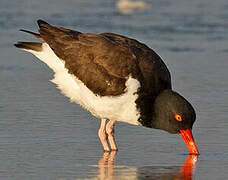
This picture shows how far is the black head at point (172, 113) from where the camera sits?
7.26 meters

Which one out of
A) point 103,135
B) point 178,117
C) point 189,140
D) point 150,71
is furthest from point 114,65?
point 189,140

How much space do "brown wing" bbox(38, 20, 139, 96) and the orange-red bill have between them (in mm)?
824

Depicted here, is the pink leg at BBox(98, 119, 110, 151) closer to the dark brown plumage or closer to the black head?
the dark brown plumage

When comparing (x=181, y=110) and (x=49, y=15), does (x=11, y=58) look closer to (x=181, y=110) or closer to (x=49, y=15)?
(x=49, y=15)

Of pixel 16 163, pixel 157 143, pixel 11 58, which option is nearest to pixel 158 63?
pixel 157 143

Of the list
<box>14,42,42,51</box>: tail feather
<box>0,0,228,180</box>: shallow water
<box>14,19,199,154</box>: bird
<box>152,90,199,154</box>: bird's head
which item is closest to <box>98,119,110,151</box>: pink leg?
<box>14,19,199,154</box>: bird

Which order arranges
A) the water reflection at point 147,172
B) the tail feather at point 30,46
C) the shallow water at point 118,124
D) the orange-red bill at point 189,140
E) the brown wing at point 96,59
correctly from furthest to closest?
the tail feather at point 30,46
the brown wing at point 96,59
the orange-red bill at point 189,140
the shallow water at point 118,124
the water reflection at point 147,172

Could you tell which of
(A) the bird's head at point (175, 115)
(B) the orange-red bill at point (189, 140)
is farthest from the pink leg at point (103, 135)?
(B) the orange-red bill at point (189, 140)

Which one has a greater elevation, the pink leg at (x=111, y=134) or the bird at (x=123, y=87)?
the bird at (x=123, y=87)

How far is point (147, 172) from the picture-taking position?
6559 mm

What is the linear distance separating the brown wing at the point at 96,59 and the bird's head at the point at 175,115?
1.42 feet

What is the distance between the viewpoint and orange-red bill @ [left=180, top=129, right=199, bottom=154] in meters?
7.25

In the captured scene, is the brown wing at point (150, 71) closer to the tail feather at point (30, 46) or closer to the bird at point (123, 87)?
the bird at point (123, 87)

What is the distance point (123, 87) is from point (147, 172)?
126 cm
